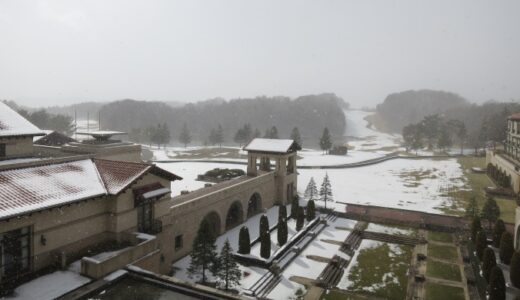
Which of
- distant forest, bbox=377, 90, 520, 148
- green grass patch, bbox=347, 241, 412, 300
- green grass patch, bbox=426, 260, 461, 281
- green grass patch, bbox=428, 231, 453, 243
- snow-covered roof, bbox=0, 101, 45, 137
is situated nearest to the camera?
snow-covered roof, bbox=0, 101, 45, 137

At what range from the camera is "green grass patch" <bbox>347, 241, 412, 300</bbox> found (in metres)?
24.9

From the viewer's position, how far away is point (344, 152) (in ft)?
293

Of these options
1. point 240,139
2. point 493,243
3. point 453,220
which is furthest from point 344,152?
point 493,243

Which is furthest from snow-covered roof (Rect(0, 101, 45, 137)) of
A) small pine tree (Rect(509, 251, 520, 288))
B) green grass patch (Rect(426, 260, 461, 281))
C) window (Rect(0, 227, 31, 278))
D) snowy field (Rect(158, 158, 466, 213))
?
small pine tree (Rect(509, 251, 520, 288))

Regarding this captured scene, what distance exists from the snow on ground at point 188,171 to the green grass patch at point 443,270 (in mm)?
27974

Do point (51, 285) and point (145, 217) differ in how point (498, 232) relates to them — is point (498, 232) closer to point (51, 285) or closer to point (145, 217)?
point (145, 217)

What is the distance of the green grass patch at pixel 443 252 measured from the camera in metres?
30.6

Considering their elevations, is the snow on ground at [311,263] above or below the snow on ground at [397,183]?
below

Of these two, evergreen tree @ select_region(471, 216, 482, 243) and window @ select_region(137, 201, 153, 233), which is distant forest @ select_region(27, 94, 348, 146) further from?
window @ select_region(137, 201, 153, 233)

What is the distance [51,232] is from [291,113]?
A: 155 meters

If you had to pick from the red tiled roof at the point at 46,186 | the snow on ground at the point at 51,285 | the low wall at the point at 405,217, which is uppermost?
the red tiled roof at the point at 46,186

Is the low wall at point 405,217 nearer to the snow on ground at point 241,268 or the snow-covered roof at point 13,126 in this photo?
the snow on ground at point 241,268

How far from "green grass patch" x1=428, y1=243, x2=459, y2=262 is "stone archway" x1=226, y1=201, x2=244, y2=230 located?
17.0 m

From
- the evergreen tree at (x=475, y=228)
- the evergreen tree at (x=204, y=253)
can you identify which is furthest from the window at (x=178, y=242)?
the evergreen tree at (x=475, y=228)
